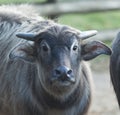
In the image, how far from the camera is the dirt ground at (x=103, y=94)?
42.2 ft

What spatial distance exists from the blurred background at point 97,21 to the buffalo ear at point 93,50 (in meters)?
2.69

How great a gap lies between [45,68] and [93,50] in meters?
0.82

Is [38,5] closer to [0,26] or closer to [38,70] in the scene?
[0,26]

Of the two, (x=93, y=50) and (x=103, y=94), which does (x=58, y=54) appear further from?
(x=103, y=94)

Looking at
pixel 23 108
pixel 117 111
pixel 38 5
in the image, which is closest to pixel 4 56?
pixel 23 108

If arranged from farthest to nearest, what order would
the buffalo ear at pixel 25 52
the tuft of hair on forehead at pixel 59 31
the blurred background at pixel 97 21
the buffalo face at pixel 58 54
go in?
the blurred background at pixel 97 21 → the buffalo ear at pixel 25 52 → the tuft of hair on forehead at pixel 59 31 → the buffalo face at pixel 58 54


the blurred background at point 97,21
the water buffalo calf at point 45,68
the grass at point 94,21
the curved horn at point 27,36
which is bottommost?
the water buffalo calf at point 45,68

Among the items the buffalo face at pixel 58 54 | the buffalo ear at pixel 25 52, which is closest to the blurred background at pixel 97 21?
the buffalo ear at pixel 25 52

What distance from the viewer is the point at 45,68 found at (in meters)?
9.01

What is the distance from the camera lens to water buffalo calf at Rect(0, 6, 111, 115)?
351 inches

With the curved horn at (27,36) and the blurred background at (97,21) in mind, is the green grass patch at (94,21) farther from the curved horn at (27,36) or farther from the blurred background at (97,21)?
the curved horn at (27,36)

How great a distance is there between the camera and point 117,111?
12789 mm

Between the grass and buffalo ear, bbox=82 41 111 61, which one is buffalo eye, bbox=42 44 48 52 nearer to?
buffalo ear, bbox=82 41 111 61

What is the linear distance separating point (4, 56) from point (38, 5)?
7.09 m
